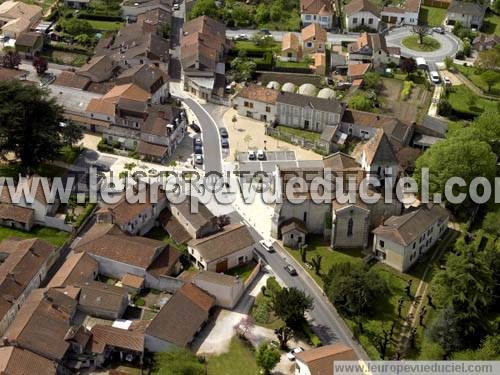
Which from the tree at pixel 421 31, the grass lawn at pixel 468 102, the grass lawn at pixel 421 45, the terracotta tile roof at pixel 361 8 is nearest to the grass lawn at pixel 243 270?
the grass lawn at pixel 468 102

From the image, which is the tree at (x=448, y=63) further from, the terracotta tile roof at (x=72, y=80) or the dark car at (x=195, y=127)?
the terracotta tile roof at (x=72, y=80)

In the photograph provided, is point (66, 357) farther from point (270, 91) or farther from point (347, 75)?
point (347, 75)

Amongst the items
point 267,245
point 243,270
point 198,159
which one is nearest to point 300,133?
point 198,159

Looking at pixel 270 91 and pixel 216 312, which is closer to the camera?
pixel 216 312

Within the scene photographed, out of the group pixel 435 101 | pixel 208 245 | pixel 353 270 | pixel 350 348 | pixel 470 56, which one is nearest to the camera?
pixel 350 348

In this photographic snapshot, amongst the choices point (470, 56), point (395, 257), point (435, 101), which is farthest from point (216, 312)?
point (470, 56)

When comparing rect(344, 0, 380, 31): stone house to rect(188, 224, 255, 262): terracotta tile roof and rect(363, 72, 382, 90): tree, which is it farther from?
rect(188, 224, 255, 262): terracotta tile roof

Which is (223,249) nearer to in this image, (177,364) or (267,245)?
(267,245)
